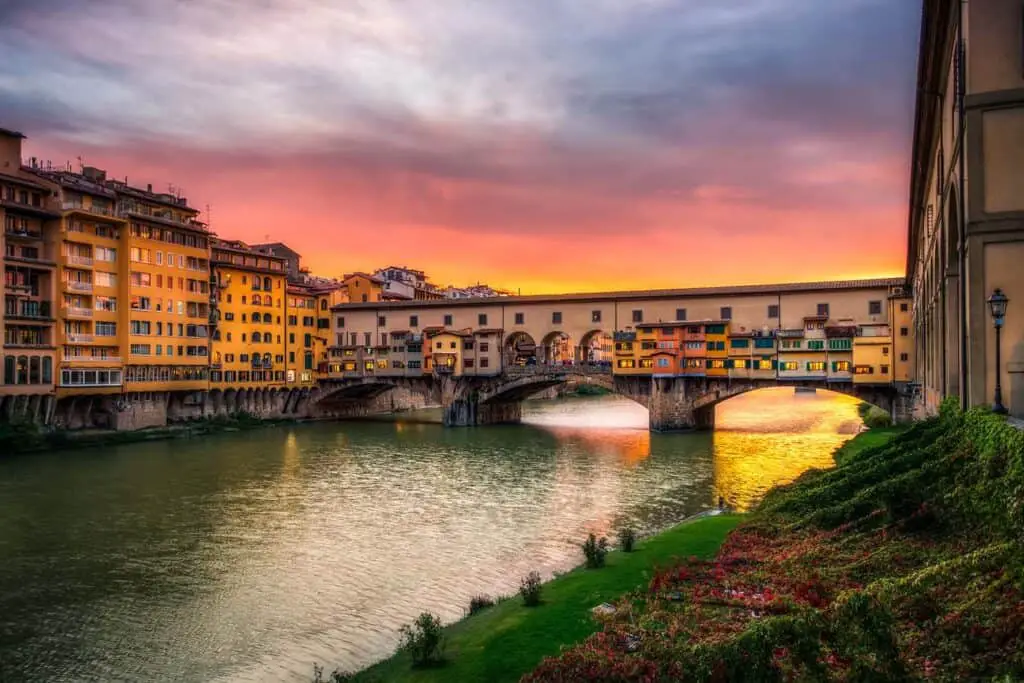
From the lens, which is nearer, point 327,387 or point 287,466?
point 287,466

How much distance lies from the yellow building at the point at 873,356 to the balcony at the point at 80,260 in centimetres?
5254

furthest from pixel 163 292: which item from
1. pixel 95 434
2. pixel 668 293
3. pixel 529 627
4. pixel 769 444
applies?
pixel 529 627

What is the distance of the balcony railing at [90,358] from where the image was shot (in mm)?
52375

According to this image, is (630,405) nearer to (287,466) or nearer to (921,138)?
(287,466)

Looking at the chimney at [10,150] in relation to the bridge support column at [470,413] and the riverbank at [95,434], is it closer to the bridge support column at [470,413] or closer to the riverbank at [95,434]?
the riverbank at [95,434]

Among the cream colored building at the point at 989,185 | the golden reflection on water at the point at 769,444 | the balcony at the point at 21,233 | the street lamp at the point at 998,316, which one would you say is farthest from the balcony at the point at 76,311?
the street lamp at the point at 998,316

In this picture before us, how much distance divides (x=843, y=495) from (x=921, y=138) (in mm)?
12836

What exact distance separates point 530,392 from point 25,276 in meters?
40.0

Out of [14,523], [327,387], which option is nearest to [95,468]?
[14,523]

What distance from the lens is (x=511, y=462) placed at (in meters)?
43.2

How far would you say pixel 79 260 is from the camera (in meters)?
53.2

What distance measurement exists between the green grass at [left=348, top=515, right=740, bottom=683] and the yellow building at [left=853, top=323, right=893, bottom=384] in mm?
38517

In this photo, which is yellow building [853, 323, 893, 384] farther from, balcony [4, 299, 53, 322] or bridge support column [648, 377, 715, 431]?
balcony [4, 299, 53, 322]

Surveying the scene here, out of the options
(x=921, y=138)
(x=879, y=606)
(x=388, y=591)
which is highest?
(x=921, y=138)
